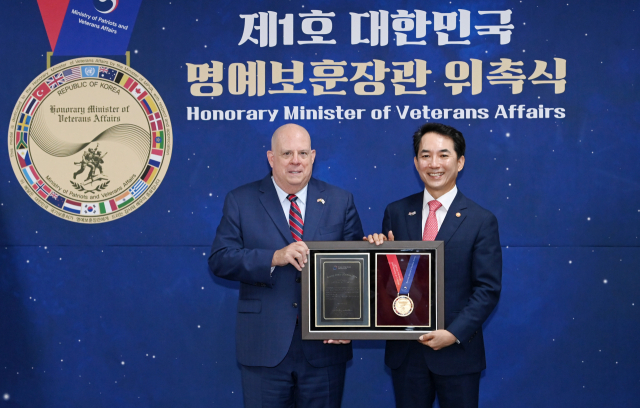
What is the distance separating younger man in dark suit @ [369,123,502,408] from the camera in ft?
7.22

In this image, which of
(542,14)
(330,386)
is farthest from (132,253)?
(542,14)

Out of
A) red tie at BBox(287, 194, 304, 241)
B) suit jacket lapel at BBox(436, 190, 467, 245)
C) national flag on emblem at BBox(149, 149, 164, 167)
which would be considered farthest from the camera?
national flag on emblem at BBox(149, 149, 164, 167)

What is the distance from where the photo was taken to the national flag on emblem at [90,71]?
3.48 m

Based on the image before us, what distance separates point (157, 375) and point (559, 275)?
2762mm

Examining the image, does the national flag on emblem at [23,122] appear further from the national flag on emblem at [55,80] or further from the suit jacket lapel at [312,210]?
the suit jacket lapel at [312,210]

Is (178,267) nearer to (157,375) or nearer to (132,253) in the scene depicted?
(132,253)

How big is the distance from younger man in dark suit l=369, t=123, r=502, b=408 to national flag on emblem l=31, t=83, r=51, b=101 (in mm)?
2597

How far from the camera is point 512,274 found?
11.0 feet

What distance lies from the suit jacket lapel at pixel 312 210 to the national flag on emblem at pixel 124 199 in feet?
5.23

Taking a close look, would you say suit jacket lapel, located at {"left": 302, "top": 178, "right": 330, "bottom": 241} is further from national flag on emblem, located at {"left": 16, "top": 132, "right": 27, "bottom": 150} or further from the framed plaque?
national flag on emblem, located at {"left": 16, "top": 132, "right": 27, "bottom": 150}

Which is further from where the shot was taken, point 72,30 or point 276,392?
point 72,30

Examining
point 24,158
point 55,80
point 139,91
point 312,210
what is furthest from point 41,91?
point 312,210

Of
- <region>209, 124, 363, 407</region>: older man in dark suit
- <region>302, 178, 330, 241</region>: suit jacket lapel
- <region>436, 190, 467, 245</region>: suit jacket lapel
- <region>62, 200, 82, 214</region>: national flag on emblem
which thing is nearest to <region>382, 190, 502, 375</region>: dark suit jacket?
<region>436, 190, 467, 245</region>: suit jacket lapel

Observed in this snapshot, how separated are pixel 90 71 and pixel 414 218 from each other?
249 cm
